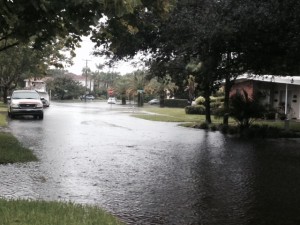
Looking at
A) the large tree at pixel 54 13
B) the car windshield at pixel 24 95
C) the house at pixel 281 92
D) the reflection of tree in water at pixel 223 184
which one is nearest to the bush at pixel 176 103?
the house at pixel 281 92

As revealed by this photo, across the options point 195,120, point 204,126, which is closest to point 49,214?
point 204,126

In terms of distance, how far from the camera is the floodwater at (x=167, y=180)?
716cm

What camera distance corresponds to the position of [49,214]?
19.7 ft

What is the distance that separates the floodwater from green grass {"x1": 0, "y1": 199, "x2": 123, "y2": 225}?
2.02ft

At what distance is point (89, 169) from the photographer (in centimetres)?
1067

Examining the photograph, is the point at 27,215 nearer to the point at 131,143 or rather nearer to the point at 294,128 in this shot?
the point at 131,143

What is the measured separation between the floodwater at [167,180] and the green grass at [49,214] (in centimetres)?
62

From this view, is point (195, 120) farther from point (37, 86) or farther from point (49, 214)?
point (37, 86)

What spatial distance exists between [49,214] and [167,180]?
13.0 feet

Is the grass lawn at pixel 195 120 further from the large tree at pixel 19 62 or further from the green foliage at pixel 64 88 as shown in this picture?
the green foliage at pixel 64 88

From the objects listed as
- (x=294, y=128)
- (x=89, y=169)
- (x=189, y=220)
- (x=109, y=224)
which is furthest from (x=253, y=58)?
(x=109, y=224)

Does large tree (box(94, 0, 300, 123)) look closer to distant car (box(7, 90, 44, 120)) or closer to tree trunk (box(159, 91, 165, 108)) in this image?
distant car (box(7, 90, 44, 120))

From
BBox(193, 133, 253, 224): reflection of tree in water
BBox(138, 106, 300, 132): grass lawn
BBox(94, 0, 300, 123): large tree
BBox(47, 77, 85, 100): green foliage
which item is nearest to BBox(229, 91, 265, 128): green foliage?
BBox(94, 0, 300, 123): large tree

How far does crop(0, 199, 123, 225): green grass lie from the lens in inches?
223
